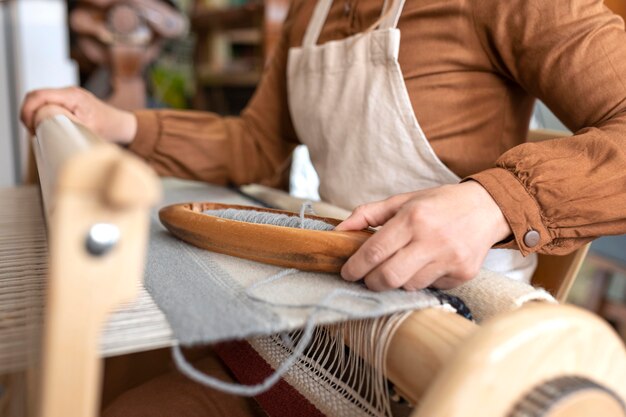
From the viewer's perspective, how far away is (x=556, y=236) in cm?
55

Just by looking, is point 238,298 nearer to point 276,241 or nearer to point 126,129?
point 276,241

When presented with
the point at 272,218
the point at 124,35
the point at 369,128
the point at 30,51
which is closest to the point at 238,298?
the point at 272,218

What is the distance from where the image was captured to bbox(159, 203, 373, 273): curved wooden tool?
48 centimetres

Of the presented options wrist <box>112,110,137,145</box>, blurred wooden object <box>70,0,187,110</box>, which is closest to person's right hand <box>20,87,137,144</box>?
wrist <box>112,110,137,145</box>

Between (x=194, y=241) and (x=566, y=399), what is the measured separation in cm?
35

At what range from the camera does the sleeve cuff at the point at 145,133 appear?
3.14 feet

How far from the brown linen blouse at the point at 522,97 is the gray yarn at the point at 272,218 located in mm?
150

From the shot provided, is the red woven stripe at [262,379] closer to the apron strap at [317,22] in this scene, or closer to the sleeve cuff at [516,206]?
the sleeve cuff at [516,206]

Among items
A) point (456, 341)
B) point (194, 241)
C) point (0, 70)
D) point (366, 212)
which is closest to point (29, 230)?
point (194, 241)

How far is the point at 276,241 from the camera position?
1.63 ft

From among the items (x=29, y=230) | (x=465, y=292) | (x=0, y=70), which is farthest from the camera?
(x=0, y=70)

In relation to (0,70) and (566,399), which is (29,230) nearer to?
(566,399)

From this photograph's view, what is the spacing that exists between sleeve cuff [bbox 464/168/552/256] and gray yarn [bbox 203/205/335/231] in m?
0.14

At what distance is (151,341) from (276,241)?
154 millimetres
